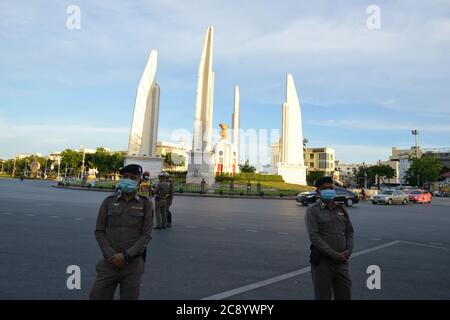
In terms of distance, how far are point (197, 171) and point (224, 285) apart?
153ft

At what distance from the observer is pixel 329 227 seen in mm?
4125

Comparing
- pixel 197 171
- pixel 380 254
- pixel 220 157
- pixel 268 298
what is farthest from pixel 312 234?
pixel 220 157

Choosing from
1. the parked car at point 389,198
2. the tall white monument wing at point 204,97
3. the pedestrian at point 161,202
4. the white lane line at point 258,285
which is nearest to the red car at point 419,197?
the parked car at point 389,198

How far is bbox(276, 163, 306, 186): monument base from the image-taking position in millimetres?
61575

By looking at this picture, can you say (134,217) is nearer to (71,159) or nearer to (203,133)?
(203,133)

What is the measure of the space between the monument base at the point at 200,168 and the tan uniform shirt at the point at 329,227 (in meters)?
47.3

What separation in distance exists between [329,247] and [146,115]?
55.1 meters

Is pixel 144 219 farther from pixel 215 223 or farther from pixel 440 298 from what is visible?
pixel 215 223

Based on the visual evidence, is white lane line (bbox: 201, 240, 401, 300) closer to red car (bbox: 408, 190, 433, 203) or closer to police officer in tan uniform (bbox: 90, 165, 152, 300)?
police officer in tan uniform (bbox: 90, 165, 152, 300)

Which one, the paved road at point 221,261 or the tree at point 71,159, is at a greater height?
the tree at point 71,159

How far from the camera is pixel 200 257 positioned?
7438 mm

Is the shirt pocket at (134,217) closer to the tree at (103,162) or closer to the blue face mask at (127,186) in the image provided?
the blue face mask at (127,186)

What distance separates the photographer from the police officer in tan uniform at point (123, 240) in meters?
3.66

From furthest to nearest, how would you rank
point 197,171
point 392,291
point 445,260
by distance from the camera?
point 197,171, point 445,260, point 392,291
